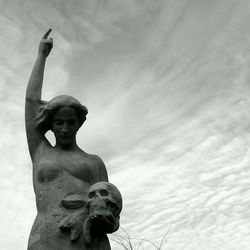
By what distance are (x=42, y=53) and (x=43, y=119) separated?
1.25m

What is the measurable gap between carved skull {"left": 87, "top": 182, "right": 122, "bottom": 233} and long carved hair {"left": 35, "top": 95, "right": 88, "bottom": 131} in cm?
134

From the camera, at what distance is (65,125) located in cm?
625

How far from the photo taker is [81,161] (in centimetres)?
616

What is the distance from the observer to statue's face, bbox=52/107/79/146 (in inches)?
245

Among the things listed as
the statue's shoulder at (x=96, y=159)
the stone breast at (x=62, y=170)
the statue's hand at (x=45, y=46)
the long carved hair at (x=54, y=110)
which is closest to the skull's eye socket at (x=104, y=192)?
the stone breast at (x=62, y=170)

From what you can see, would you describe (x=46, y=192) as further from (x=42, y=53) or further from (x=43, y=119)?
(x=42, y=53)

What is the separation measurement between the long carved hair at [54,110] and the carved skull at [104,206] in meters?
1.34

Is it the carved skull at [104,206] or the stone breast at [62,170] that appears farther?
the stone breast at [62,170]

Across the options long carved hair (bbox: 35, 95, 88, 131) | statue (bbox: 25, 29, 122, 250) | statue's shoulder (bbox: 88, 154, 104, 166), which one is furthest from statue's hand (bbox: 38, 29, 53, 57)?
statue's shoulder (bbox: 88, 154, 104, 166)

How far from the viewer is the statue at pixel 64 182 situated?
17.5 ft

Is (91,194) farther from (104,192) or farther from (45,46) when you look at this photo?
(45,46)

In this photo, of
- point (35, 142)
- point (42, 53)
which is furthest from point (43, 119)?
point (42, 53)

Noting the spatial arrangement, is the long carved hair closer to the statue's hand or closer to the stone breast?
the stone breast

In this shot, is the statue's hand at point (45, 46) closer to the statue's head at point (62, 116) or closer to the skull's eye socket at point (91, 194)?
the statue's head at point (62, 116)
